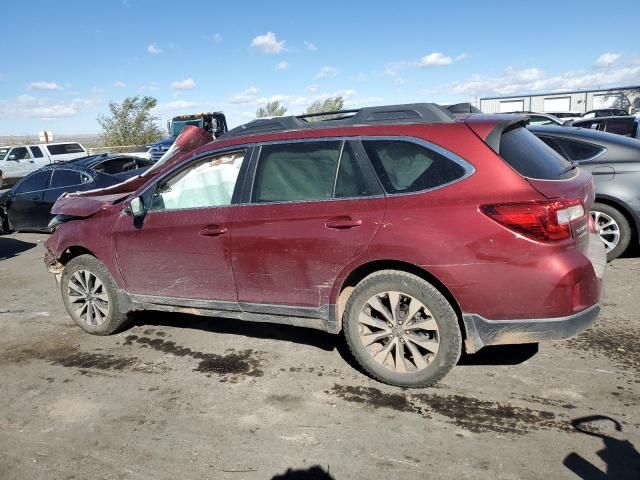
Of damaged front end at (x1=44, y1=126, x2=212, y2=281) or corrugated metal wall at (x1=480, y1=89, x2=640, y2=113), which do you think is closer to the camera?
damaged front end at (x1=44, y1=126, x2=212, y2=281)

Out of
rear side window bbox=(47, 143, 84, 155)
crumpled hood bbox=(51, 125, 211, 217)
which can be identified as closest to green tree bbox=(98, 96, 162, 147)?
rear side window bbox=(47, 143, 84, 155)

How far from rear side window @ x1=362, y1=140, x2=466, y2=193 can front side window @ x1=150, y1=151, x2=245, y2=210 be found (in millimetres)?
1132

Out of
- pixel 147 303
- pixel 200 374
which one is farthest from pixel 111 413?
pixel 147 303

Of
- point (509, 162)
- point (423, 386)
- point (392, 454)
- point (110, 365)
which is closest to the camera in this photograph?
point (392, 454)

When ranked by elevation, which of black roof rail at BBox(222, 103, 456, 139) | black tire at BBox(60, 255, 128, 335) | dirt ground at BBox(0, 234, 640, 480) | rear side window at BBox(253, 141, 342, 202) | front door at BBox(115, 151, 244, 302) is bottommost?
dirt ground at BBox(0, 234, 640, 480)

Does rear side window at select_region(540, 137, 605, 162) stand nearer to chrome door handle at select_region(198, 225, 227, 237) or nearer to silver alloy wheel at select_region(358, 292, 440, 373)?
silver alloy wheel at select_region(358, 292, 440, 373)

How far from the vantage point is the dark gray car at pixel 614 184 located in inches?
218

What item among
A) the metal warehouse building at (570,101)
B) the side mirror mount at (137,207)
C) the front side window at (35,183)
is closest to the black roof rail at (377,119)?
the side mirror mount at (137,207)

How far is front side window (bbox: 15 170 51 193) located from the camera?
1032cm

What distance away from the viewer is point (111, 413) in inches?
133

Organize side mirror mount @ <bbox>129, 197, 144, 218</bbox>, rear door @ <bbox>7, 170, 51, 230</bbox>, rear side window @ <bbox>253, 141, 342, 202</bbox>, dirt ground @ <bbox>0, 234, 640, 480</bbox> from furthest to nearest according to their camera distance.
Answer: rear door @ <bbox>7, 170, 51, 230</bbox>
side mirror mount @ <bbox>129, 197, 144, 218</bbox>
rear side window @ <bbox>253, 141, 342, 202</bbox>
dirt ground @ <bbox>0, 234, 640, 480</bbox>

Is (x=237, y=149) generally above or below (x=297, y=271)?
above

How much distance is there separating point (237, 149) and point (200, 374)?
5.76 ft

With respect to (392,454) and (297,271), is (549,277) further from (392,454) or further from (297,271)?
(297,271)
